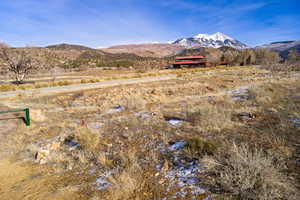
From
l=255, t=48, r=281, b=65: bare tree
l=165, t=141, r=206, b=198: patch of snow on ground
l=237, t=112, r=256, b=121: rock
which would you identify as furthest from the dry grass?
l=255, t=48, r=281, b=65: bare tree

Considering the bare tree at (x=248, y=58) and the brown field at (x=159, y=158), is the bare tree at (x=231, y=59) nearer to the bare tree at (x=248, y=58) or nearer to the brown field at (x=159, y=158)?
the bare tree at (x=248, y=58)

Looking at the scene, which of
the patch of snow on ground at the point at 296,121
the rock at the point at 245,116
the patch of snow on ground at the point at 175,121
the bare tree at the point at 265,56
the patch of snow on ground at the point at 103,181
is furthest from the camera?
the bare tree at the point at 265,56

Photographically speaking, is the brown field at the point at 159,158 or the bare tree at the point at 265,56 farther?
the bare tree at the point at 265,56

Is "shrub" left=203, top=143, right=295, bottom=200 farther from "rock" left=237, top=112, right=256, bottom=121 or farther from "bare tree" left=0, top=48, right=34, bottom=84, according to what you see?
"bare tree" left=0, top=48, right=34, bottom=84

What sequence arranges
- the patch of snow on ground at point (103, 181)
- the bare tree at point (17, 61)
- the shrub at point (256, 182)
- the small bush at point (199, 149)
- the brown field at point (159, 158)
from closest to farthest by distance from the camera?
the shrub at point (256, 182) < the brown field at point (159, 158) < the patch of snow on ground at point (103, 181) < the small bush at point (199, 149) < the bare tree at point (17, 61)

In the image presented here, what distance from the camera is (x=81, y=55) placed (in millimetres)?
104438

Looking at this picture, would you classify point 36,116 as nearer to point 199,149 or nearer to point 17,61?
point 199,149

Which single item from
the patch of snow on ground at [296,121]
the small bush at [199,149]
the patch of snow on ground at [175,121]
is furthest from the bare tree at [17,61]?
the patch of snow on ground at [296,121]

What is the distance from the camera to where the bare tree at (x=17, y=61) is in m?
22.0

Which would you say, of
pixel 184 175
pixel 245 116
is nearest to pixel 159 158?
pixel 184 175

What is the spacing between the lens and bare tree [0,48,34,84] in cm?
2195

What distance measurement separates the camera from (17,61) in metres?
22.3

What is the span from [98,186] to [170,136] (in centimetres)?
291

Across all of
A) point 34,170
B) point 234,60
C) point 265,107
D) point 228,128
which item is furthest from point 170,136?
point 234,60
